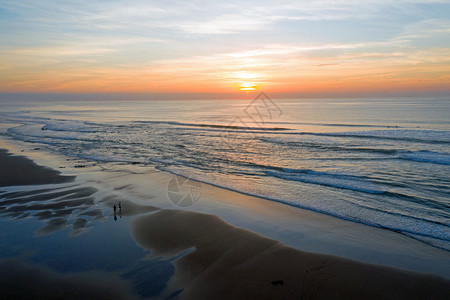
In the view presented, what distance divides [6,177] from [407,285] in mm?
Result: 16402

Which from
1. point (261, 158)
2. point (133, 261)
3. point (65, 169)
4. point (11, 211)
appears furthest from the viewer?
point (261, 158)

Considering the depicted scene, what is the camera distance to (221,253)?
22.4 feet

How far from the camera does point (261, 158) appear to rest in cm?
1858

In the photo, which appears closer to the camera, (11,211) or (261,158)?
(11,211)

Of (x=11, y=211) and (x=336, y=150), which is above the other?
(x=336, y=150)

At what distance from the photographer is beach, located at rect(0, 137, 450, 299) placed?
17.9 feet

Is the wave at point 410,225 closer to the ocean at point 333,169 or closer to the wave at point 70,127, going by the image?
the ocean at point 333,169

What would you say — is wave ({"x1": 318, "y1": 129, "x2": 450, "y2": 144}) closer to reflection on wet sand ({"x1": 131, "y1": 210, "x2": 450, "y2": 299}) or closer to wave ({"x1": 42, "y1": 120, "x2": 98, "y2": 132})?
reflection on wet sand ({"x1": 131, "y1": 210, "x2": 450, "y2": 299})

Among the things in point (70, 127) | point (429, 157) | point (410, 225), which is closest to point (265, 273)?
point (410, 225)

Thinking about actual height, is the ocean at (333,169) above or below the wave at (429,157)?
below

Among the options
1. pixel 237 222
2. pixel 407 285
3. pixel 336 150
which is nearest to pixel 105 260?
pixel 237 222

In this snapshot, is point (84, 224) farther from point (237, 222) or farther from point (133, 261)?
→ point (237, 222)

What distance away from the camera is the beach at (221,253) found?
17.9ft

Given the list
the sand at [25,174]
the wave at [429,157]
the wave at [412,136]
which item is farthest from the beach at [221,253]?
the wave at [412,136]
